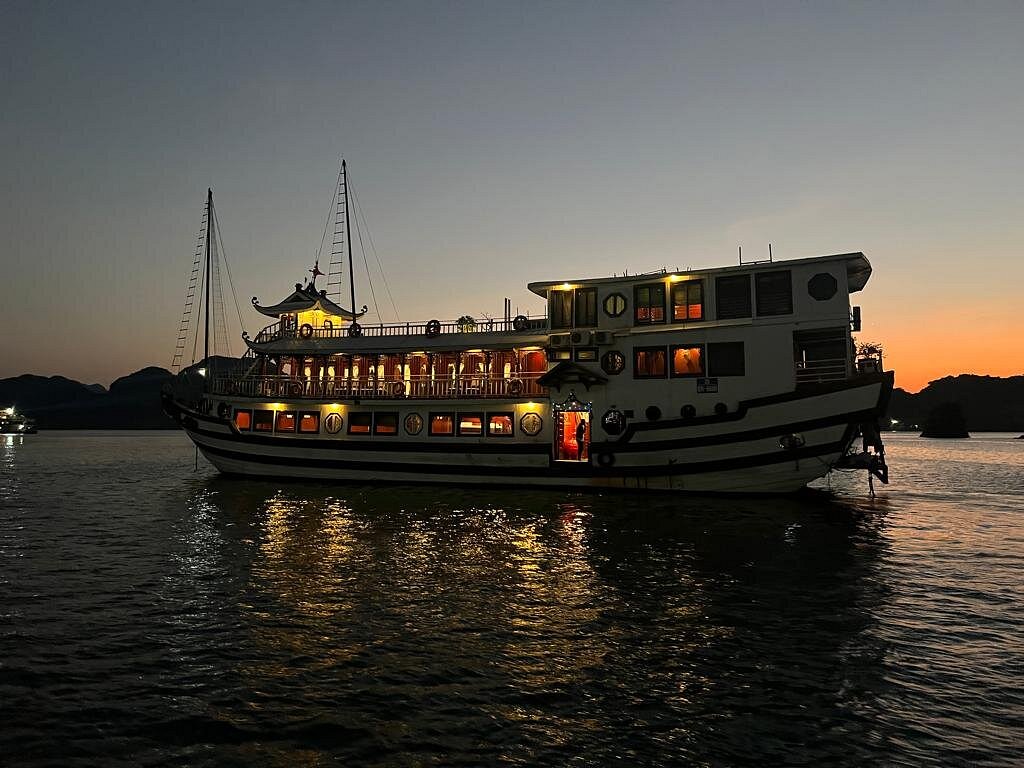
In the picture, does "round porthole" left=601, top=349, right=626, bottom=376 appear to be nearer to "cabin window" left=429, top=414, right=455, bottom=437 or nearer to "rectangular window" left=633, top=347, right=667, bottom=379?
"rectangular window" left=633, top=347, right=667, bottom=379

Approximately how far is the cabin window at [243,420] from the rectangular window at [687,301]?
22.5m

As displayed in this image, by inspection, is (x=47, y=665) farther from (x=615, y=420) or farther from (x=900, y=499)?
(x=900, y=499)

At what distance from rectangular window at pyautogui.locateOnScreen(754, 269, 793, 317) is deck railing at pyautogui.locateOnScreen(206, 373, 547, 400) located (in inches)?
390

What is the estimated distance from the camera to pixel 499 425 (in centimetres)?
2766

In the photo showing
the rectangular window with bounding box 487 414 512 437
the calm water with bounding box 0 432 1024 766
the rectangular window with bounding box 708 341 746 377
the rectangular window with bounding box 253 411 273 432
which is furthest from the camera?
the rectangular window with bounding box 253 411 273 432

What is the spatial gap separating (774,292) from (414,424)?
17.0 metres

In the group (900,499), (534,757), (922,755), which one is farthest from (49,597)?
(900,499)

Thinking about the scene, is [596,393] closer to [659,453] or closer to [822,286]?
[659,453]

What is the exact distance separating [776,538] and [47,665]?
1680cm

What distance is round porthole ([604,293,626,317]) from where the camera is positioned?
2633 centimetres

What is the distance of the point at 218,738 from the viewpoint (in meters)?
6.33

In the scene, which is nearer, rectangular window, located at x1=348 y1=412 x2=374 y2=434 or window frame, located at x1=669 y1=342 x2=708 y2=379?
window frame, located at x1=669 y1=342 x2=708 y2=379

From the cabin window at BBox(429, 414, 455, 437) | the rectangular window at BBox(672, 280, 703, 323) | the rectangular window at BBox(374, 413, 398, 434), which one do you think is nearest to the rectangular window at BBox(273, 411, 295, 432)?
the rectangular window at BBox(374, 413, 398, 434)

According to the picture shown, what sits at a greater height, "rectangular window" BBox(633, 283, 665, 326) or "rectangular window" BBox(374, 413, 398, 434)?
"rectangular window" BBox(633, 283, 665, 326)
